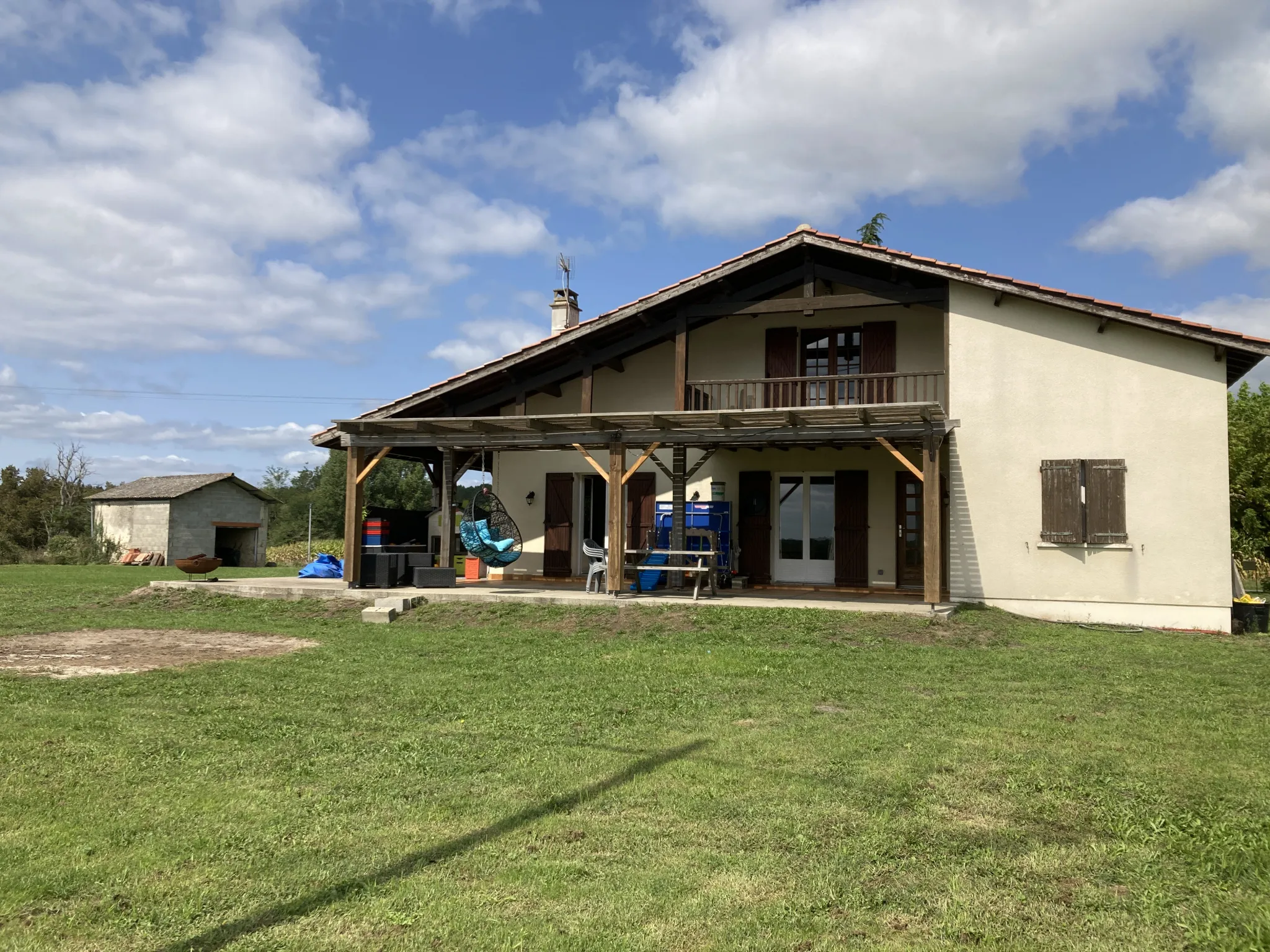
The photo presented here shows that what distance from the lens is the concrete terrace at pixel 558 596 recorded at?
36.7 feet

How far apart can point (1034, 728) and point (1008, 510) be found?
690cm

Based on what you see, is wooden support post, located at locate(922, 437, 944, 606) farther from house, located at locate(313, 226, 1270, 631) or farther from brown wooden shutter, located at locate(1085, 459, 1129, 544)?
brown wooden shutter, located at locate(1085, 459, 1129, 544)

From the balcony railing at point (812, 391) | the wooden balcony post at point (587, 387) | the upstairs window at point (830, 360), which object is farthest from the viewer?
the upstairs window at point (830, 360)

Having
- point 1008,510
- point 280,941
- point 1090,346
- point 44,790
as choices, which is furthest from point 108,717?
point 1090,346

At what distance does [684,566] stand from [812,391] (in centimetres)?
363

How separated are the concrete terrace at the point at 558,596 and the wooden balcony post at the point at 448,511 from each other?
0.63 meters

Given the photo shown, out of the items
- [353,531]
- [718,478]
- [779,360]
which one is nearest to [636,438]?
[718,478]

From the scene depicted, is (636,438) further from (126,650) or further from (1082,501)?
(126,650)

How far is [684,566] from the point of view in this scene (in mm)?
12469

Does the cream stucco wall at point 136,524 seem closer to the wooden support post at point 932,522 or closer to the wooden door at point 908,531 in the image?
the wooden door at point 908,531

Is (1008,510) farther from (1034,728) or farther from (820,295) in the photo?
(1034,728)

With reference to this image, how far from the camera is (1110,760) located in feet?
16.1

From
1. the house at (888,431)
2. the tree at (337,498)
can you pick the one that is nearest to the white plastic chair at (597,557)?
the house at (888,431)

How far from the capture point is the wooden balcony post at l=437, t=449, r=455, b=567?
1392 cm
